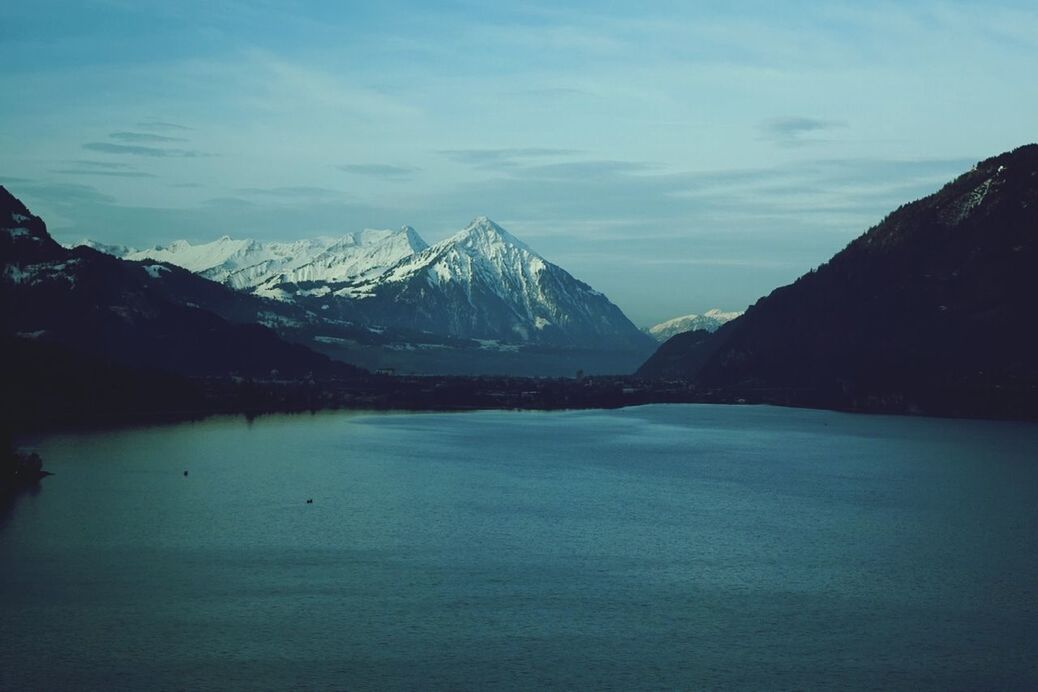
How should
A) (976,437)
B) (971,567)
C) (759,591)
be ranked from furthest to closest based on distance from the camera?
(976,437) → (971,567) → (759,591)

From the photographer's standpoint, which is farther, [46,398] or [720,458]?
[46,398]

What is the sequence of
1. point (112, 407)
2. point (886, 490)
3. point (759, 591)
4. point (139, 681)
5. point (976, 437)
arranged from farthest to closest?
point (112, 407) < point (976, 437) < point (886, 490) < point (759, 591) < point (139, 681)

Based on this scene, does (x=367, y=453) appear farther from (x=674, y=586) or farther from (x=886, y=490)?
(x=674, y=586)

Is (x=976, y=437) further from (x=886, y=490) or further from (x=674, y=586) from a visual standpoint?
(x=674, y=586)

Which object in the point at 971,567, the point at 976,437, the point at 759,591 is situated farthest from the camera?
the point at 976,437

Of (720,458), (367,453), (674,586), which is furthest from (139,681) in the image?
(720,458)

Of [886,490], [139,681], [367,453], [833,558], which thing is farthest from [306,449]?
[139,681]
